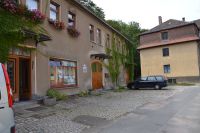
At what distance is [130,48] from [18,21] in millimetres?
25375

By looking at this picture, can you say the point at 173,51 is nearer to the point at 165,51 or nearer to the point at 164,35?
the point at 165,51

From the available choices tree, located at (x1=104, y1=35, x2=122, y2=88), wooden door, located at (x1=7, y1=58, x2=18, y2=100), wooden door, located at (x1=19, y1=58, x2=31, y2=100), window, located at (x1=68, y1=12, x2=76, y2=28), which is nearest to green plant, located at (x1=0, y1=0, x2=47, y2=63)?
wooden door, located at (x1=7, y1=58, x2=18, y2=100)

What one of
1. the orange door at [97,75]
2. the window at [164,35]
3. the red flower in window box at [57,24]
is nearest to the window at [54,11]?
the red flower in window box at [57,24]

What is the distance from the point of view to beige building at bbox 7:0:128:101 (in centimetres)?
1286

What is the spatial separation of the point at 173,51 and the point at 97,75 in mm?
22551

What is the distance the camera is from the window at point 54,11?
612 inches

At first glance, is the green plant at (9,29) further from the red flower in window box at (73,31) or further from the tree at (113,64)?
the tree at (113,64)

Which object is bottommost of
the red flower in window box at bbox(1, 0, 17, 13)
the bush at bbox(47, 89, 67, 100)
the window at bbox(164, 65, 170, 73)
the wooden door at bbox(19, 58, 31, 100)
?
the bush at bbox(47, 89, 67, 100)

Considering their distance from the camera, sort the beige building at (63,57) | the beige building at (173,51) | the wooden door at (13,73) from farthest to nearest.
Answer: the beige building at (173,51)
the beige building at (63,57)
the wooden door at (13,73)

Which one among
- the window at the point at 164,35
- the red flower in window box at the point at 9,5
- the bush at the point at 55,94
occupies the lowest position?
the bush at the point at 55,94

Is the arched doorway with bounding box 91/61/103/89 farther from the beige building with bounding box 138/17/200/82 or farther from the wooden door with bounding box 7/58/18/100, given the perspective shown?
the beige building with bounding box 138/17/200/82

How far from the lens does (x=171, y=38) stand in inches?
1649

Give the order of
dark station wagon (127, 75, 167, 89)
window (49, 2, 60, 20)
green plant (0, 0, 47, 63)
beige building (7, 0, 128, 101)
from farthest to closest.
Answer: dark station wagon (127, 75, 167, 89), window (49, 2, 60, 20), beige building (7, 0, 128, 101), green plant (0, 0, 47, 63)

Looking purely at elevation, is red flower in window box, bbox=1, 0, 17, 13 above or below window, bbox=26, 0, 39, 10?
below
